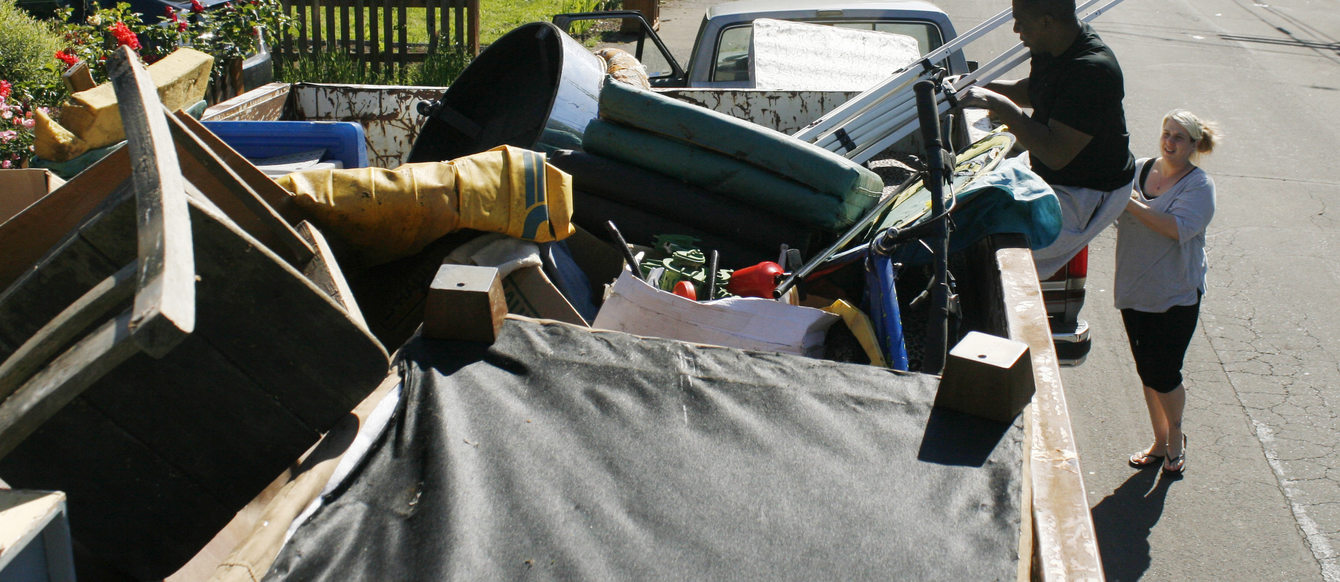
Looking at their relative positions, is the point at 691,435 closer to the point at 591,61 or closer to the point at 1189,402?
the point at 591,61

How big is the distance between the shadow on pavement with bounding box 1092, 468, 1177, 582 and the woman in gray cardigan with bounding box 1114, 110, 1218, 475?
14cm

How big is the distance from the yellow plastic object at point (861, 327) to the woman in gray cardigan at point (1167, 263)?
1.84 m

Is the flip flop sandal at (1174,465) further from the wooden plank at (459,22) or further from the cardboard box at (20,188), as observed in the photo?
the wooden plank at (459,22)

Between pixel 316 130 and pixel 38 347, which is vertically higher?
pixel 38 347

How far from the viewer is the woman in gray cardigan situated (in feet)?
13.2

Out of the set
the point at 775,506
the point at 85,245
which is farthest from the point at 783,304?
the point at 85,245

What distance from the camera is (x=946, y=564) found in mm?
1443

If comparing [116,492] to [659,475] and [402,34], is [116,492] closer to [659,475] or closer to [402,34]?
[659,475]

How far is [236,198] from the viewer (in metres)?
2.28

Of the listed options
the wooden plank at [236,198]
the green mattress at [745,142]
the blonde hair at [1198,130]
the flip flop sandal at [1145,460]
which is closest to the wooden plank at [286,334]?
the wooden plank at [236,198]

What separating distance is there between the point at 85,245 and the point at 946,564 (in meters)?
1.69

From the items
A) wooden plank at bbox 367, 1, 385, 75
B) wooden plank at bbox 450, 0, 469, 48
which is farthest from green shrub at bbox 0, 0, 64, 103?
wooden plank at bbox 450, 0, 469, 48

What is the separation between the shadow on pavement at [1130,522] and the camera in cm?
375

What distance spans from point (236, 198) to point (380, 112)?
2938 millimetres
